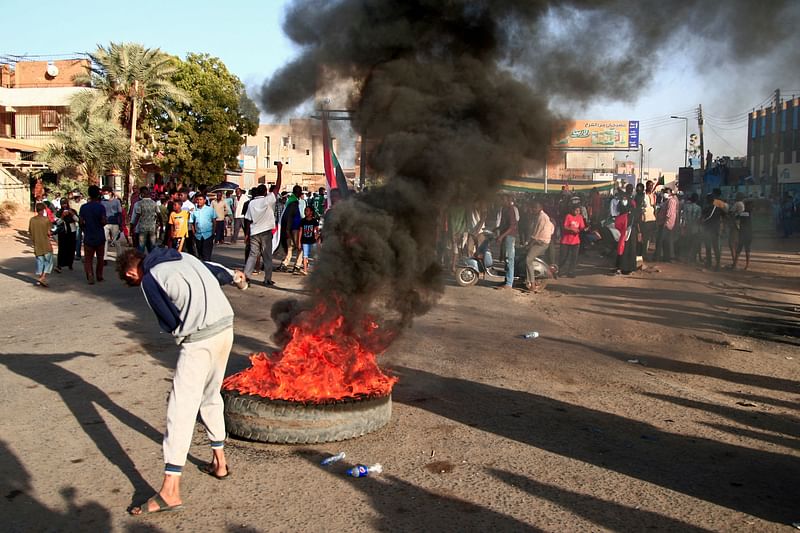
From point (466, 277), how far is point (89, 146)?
22120 mm

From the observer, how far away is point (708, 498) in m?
4.23

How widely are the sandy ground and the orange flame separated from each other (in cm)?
41

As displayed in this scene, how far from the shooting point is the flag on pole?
7556 mm

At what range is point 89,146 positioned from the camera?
1172 inches

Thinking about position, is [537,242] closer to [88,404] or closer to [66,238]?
[88,404]

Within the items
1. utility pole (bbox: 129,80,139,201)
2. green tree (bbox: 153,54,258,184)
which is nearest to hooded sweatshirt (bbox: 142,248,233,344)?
utility pole (bbox: 129,80,139,201)

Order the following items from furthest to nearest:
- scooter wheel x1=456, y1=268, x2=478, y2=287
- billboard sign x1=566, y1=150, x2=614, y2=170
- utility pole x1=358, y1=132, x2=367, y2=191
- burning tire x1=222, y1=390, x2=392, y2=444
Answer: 1. billboard sign x1=566, y1=150, x2=614, y2=170
2. scooter wheel x1=456, y1=268, x2=478, y2=287
3. utility pole x1=358, y1=132, x2=367, y2=191
4. burning tire x1=222, y1=390, x2=392, y2=444

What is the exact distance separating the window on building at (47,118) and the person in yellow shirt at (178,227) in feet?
122

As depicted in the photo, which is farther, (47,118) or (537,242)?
(47,118)

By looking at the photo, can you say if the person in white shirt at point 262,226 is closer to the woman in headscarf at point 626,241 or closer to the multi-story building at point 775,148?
the woman in headscarf at point 626,241

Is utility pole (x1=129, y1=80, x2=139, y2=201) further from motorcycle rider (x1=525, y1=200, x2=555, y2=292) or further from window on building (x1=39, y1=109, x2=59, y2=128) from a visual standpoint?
motorcycle rider (x1=525, y1=200, x2=555, y2=292)

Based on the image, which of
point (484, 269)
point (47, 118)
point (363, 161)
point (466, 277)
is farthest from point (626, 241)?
point (47, 118)

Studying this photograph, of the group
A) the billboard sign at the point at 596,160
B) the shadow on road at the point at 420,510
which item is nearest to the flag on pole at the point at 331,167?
the shadow on road at the point at 420,510

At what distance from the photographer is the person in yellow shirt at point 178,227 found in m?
→ 14.5
